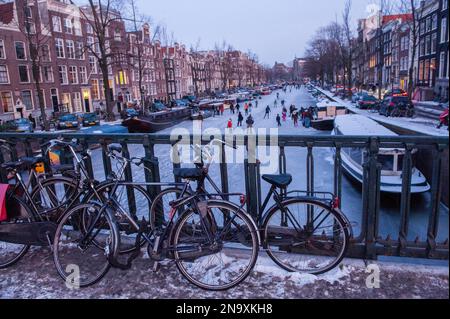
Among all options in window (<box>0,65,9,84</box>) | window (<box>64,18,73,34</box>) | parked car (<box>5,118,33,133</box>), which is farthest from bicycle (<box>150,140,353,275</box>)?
window (<box>64,18,73,34</box>)

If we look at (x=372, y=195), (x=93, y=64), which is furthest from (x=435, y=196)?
(x=93, y=64)

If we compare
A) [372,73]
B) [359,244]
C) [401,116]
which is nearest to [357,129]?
[359,244]

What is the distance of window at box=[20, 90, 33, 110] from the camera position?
38.3 m

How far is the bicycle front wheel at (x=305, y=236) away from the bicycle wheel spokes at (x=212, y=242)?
0.86ft

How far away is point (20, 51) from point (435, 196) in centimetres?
4416

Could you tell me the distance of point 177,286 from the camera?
326cm

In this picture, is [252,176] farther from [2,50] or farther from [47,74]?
[47,74]

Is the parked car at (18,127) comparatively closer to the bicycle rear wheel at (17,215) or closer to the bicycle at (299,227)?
the bicycle rear wheel at (17,215)

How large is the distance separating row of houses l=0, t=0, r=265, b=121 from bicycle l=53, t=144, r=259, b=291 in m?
28.9

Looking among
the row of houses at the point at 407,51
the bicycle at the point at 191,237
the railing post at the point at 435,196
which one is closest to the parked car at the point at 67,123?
the row of houses at the point at 407,51

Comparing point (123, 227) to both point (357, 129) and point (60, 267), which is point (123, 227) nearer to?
point (60, 267)

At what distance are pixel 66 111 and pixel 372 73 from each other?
62.1 metres

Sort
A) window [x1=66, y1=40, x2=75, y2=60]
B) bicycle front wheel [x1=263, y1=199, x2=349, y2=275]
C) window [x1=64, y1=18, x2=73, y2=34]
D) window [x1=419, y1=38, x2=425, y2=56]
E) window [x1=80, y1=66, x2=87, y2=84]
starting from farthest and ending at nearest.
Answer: window [x1=80, y1=66, x2=87, y2=84] → window [x1=419, y1=38, x2=425, y2=56] → window [x1=66, y1=40, x2=75, y2=60] → window [x1=64, y1=18, x2=73, y2=34] → bicycle front wheel [x1=263, y1=199, x2=349, y2=275]

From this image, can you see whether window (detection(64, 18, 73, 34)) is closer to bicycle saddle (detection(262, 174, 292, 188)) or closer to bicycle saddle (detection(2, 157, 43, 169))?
bicycle saddle (detection(2, 157, 43, 169))
